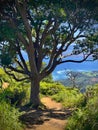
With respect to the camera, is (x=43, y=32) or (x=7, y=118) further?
(x=43, y=32)

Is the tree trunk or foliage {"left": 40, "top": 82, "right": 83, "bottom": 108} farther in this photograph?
foliage {"left": 40, "top": 82, "right": 83, "bottom": 108}

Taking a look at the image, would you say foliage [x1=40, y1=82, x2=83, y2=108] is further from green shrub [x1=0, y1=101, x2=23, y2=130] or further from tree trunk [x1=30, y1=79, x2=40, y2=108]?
green shrub [x1=0, y1=101, x2=23, y2=130]

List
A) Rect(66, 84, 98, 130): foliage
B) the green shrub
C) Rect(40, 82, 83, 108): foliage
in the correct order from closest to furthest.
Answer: the green shrub → Rect(66, 84, 98, 130): foliage → Rect(40, 82, 83, 108): foliage

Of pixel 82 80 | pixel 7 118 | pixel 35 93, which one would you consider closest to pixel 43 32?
pixel 35 93

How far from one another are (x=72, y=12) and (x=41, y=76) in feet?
13.0

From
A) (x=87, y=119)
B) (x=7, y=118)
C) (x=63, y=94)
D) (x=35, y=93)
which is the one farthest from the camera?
(x=63, y=94)

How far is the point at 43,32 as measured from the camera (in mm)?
21734

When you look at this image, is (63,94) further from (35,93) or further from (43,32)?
(43,32)

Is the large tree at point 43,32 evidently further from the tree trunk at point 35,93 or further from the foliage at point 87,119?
the foliage at point 87,119

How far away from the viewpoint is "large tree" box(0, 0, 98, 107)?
769 inches

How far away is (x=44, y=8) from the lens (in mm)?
20250

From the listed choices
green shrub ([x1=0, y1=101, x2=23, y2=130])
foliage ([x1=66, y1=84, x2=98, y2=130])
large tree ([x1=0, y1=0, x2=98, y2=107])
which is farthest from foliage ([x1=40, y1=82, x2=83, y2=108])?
green shrub ([x1=0, y1=101, x2=23, y2=130])

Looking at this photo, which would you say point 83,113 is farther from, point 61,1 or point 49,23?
point 49,23

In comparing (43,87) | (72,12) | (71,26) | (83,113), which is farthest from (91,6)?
(43,87)
